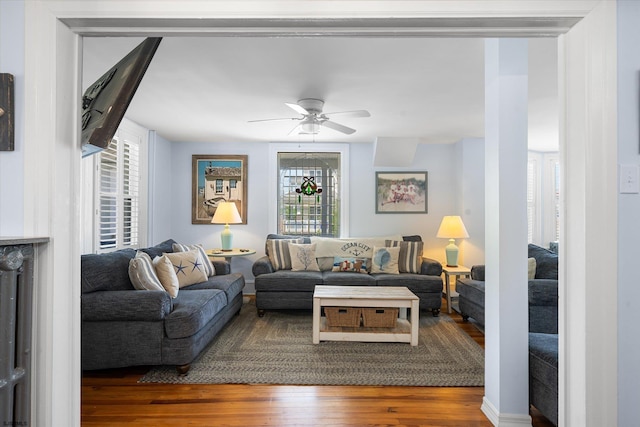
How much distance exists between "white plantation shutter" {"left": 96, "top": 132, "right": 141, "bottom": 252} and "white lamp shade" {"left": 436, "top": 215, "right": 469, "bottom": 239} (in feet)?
12.9

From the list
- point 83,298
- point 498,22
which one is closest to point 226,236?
point 83,298

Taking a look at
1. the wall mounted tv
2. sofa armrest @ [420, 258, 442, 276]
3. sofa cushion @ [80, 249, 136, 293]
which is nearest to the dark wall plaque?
the wall mounted tv

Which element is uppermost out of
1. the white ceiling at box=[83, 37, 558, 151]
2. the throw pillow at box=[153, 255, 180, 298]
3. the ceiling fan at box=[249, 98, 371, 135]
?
the white ceiling at box=[83, 37, 558, 151]

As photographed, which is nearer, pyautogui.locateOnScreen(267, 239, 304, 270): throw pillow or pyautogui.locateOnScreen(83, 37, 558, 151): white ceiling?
pyautogui.locateOnScreen(83, 37, 558, 151): white ceiling

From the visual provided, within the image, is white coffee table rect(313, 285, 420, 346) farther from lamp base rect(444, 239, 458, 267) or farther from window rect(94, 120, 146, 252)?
window rect(94, 120, 146, 252)

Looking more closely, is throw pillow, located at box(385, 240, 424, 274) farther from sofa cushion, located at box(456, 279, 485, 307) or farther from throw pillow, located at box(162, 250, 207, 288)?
throw pillow, located at box(162, 250, 207, 288)

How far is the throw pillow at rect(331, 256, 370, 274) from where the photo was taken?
4.80 meters

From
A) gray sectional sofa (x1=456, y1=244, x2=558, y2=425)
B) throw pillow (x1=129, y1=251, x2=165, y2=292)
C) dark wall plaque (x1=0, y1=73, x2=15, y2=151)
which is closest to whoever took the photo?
dark wall plaque (x1=0, y1=73, x2=15, y2=151)

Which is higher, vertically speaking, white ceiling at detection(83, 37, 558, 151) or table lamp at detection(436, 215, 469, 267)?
white ceiling at detection(83, 37, 558, 151)

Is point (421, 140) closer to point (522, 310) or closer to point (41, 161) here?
point (522, 310)

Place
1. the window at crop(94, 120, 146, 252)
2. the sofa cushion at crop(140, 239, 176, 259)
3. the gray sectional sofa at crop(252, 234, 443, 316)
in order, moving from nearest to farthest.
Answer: the sofa cushion at crop(140, 239, 176, 259)
the window at crop(94, 120, 146, 252)
the gray sectional sofa at crop(252, 234, 443, 316)

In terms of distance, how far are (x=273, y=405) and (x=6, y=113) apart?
2053mm

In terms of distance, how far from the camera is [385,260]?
15.9 feet

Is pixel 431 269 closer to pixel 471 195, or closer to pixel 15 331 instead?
pixel 471 195
